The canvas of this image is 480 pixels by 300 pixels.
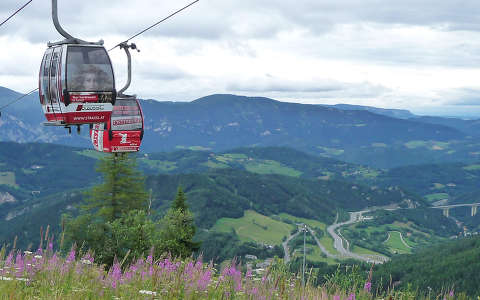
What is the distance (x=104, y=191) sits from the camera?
188ft

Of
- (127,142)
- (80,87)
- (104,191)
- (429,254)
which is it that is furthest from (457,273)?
(80,87)

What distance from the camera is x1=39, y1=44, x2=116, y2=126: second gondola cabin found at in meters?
11.2

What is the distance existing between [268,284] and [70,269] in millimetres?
2272

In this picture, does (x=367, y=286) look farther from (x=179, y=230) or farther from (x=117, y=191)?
(x=117, y=191)

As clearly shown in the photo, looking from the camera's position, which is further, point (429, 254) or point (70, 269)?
point (429, 254)

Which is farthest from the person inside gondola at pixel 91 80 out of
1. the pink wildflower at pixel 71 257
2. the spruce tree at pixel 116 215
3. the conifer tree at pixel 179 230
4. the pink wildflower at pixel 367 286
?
the conifer tree at pixel 179 230

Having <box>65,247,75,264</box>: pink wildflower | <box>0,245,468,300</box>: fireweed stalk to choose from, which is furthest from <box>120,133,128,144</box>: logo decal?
<box>65,247,75,264</box>: pink wildflower

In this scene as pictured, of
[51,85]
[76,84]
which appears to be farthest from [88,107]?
Result: [51,85]

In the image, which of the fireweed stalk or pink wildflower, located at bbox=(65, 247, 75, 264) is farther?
pink wildflower, located at bbox=(65, 247, 75, 264)

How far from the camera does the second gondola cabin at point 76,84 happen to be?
11203 millimetres

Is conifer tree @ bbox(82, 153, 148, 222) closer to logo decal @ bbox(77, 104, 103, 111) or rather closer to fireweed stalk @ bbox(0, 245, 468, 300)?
logo decal @ bbox(77, 104, 103, 111)

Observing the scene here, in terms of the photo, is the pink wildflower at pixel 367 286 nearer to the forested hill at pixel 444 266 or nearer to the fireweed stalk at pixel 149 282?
the fireweed stalk at pixel 149 282

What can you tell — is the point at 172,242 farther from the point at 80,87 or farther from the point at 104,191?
the point at 80,87

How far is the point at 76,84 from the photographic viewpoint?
11359 millimetres
